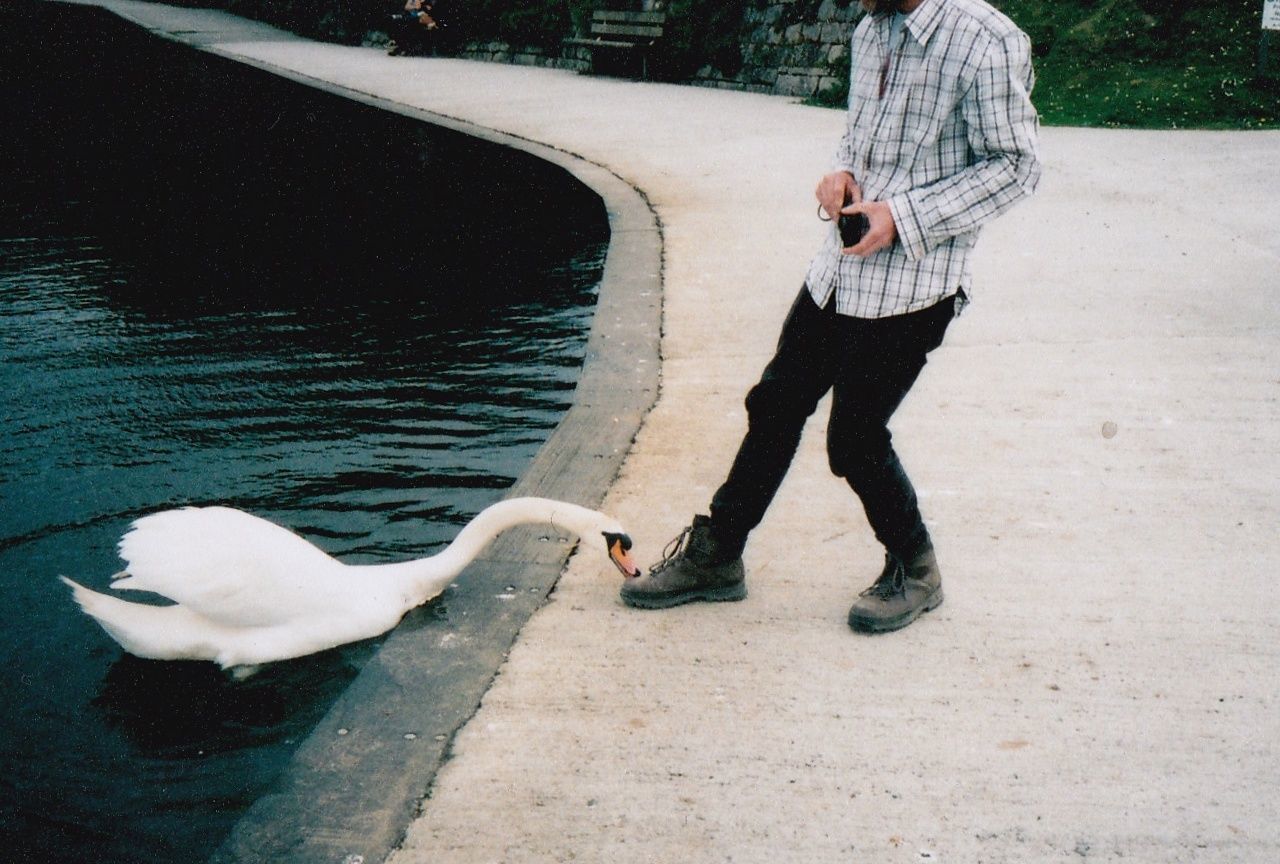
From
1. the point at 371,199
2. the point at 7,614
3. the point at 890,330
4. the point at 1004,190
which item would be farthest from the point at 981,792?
the point at 371,199

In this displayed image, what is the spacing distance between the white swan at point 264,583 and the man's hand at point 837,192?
1163 millimetres

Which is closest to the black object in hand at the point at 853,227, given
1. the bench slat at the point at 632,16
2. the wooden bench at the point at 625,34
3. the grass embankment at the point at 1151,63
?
the grass embankment at the point at 1151,63

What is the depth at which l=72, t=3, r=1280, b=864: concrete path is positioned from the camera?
290 cm

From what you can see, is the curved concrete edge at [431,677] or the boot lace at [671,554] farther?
the boot lace at [671,554]

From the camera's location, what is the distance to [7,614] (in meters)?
4.67

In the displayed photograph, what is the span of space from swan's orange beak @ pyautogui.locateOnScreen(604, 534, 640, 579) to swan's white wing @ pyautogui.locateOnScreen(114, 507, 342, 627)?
3.06 feet

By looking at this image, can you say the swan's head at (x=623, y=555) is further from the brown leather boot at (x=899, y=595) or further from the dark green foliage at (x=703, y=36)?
the dark green foliage at (x=703, y=36)

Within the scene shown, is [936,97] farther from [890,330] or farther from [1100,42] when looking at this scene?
[1100,42]

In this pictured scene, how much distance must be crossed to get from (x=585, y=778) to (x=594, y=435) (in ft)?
7.85

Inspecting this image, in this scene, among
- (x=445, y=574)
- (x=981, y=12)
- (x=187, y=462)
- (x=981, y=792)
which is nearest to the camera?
(x=981, y=792)

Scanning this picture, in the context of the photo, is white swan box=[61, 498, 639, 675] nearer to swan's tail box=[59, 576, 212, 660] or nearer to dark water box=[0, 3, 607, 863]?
swan's tail box=[59, 576, 212, 660]

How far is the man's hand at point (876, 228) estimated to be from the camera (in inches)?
129

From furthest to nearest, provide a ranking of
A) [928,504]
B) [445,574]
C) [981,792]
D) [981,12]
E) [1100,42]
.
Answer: [1100,42], [928,504], [445,574], [981,12], [981,792]

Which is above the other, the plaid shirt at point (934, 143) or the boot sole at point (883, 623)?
the plaid shirt at point (934, 143)
